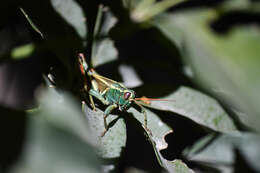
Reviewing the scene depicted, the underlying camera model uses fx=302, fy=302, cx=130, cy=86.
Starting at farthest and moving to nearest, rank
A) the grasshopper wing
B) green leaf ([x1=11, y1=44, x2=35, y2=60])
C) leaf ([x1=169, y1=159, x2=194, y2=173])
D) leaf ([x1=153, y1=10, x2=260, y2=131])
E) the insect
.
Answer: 1. the grasshopper wing
2. the insect
3. green leaf ([x1=11, y1=44, x2=35, y2=60])
4. leaf ([x1=169, y1=159, x2=194, y2=173])
5. leaf ([x1=153, y1=10, x2=260, y2=131])

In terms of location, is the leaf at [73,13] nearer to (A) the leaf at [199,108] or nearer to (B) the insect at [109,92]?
(B) the insect at [109,92]

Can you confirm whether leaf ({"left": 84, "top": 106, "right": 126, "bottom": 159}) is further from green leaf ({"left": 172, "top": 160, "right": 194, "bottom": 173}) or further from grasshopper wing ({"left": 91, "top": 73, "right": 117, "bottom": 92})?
grasshopper wing ({"left": 91, "top": 73, "right": 117, "bottom": 92})

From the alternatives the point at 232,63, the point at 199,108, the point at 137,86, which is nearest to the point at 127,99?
the point at 137,86

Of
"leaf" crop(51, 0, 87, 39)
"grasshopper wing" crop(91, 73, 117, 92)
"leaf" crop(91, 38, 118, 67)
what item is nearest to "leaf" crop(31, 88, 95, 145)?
"leaf" crop(51, 0, 87, 39)

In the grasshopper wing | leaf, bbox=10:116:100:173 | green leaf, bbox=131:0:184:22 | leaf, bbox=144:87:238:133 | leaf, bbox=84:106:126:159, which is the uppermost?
leaf, bbox=10:116:100:173

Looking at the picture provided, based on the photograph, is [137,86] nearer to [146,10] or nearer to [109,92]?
[109,92]

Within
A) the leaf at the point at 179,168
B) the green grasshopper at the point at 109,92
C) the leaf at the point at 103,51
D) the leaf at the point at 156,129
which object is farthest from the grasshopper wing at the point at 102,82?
the leaf at the point at 179,168

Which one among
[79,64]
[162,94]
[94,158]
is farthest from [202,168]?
[94,158]
